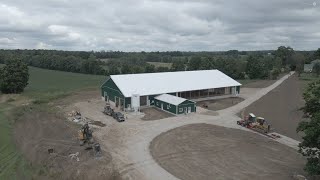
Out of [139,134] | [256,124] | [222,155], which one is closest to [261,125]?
[256,124]

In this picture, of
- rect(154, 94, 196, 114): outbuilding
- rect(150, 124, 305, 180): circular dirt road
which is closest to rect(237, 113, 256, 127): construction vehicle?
rect(150, 124, 305, 180): circular dirt road

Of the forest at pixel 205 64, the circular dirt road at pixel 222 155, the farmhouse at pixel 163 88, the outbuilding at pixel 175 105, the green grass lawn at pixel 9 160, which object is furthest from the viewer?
the forest at pixel 205 64

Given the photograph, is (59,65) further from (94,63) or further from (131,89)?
(131,89)

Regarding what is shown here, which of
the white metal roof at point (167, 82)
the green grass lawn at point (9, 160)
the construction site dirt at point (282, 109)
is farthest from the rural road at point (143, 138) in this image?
the green grass lawn at point (9, 160)

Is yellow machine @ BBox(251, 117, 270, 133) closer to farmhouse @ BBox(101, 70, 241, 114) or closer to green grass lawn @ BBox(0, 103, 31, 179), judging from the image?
farmhouse @ BBox(101, 70, 241, 114)

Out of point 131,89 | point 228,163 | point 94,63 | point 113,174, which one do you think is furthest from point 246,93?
point 94,63

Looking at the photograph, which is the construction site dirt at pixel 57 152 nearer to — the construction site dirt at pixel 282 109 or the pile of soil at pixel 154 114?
the pile of soil at pixel 154 114
